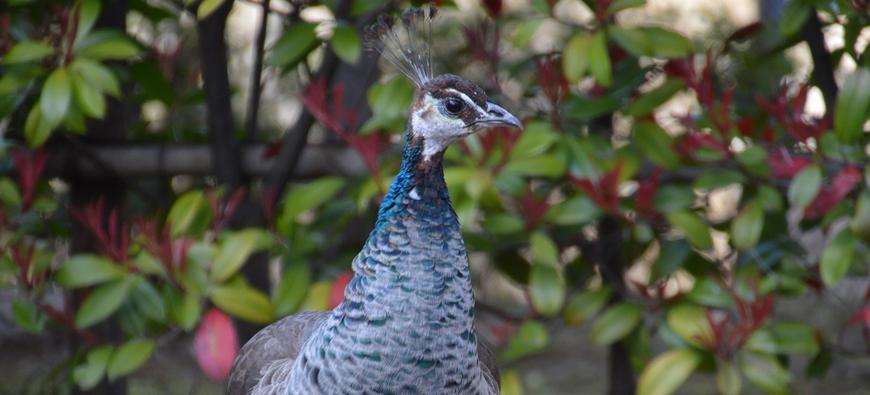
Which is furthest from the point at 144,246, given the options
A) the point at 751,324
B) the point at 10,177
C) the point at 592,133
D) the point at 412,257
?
the point at 751,324

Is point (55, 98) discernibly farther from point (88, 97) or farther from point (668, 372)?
point (668, 372)

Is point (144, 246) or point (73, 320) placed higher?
point (144, 246)

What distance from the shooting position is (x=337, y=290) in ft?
8.48

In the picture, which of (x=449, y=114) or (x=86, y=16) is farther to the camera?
(x=86, y=16)

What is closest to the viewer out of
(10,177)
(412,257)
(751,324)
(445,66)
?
(412,257)

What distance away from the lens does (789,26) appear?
8.41ft

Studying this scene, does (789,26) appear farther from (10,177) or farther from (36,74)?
(10,177)

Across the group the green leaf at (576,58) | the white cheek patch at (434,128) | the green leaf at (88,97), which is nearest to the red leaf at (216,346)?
the green leaf at (88,97)

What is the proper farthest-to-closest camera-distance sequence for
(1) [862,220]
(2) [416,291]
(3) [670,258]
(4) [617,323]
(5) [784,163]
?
(3) [670,258], (4) [617,323], (5) [784,163], (1) [862,220], (2) [416,291]

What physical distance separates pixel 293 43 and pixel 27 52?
1.96 ft

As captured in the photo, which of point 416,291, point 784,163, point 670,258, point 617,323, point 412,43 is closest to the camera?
point 416,291

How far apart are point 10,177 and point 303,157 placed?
2.50 ft

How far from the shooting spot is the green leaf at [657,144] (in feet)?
8.54

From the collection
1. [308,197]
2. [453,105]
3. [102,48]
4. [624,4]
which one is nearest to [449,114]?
[453,105]
